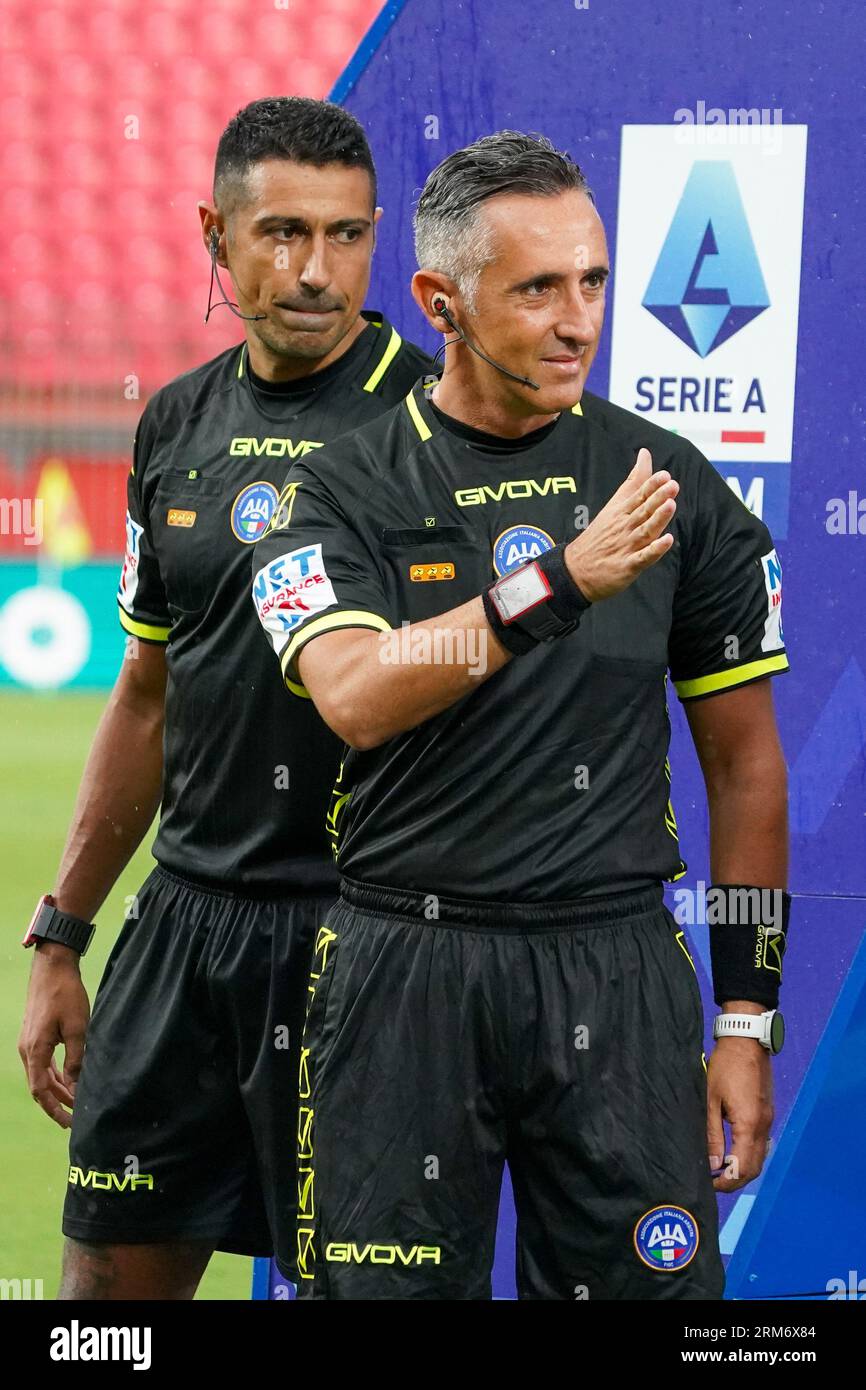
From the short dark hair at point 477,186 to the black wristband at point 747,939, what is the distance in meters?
0.75

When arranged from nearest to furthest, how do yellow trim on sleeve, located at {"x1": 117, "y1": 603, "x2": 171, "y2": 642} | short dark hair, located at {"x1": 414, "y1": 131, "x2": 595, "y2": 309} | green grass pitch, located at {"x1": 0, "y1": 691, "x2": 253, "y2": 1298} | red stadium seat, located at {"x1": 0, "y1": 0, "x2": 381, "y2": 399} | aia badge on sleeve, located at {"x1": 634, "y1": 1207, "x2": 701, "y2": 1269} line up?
aia badge on sleeve, located at {"x1": 634, "y1": 1207, "x2": 701, "y2": 1269}
short dark hair, located at {"x1": 414, "y1": 131, "x2": 595, "y2": 309}
yellow trim on sleeve, located at {"x1": 117, "y1": 603, "x2": 171, "y2": 642}
green grass pitch, located at {"x1": 0, "y1": 691, "x2": 253, "y2": 1298}
red stadium seat, located at {"x1": 0, "y1": 0, "x2": 381, "y2": 399}

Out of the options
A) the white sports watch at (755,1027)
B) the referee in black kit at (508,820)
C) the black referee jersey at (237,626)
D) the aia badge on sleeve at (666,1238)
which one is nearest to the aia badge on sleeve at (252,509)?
the black referee jersey at (237,626)

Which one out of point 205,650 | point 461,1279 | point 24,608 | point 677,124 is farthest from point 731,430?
point 24,608

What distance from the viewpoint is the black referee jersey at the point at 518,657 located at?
212 centimetres

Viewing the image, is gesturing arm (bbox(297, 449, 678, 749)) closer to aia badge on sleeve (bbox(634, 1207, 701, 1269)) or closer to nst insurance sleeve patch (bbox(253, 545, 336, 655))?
nst insurance sleeve patch (bbox(253, 545, 336, 655))

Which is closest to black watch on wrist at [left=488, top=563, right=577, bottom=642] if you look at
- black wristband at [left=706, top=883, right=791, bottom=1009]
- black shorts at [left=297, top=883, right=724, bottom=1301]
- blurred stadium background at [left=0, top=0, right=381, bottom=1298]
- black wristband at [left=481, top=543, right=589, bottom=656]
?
black wristband at [left=481, top=543, right=589, bottom=656]

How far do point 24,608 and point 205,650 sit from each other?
9757 mm

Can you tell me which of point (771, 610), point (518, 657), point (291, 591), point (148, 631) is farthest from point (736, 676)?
point (148, 631)

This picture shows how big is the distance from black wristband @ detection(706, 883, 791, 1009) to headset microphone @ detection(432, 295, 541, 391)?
2.03ft

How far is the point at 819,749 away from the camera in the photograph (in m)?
3.02

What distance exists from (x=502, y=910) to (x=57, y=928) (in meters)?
0.91

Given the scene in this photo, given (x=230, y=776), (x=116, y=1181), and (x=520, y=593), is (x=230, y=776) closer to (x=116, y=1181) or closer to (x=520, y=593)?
(x=116, y=1181)

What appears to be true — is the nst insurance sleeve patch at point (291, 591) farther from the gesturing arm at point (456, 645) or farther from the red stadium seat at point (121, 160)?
the red stadium seat at point (121, 160)

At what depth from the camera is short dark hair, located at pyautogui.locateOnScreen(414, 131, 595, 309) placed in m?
2.21
